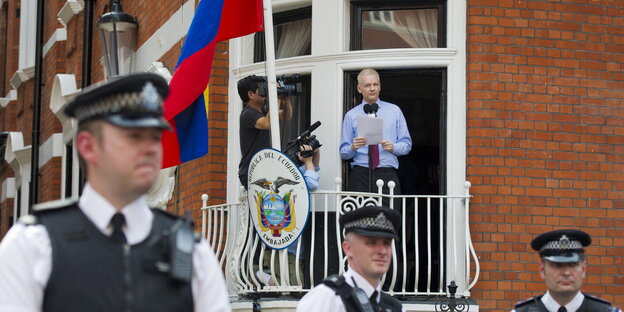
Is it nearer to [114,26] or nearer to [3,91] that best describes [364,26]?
[114,26]

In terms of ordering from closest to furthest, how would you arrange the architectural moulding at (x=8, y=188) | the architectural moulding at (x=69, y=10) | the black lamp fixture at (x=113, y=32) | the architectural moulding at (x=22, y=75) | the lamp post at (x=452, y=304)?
the lamp post at (x=452, y=304) < the black lamp fixture at (x=113, y=32) < the architectural moulding at (x=69, y=10) < the architectural moulding at (x=22, y=75) < the architectural moulding at (x=8, y=188)

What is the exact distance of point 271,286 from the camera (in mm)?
11070

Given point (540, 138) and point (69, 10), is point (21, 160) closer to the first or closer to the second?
point (69, 10)

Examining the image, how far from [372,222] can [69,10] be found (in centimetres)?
1457

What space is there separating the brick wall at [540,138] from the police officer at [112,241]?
22.5ft

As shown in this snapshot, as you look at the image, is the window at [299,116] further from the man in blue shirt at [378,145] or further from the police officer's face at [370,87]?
the police officer's face at [370,87]

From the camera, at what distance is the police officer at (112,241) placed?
3994 millimetres

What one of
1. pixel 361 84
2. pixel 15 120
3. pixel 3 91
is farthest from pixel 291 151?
pixel 3 91

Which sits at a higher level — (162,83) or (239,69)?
(239,69)

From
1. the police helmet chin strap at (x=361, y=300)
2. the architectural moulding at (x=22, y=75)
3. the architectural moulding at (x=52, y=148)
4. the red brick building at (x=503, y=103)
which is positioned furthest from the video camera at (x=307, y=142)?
the architectural moulding at (x=22, y=75)

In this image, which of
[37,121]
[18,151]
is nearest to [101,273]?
[37,121]

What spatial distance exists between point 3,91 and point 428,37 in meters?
18.7

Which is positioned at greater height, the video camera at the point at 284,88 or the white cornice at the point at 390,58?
the white cornice at the point at 390,58

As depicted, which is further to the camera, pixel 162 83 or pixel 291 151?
pixel 291 151
